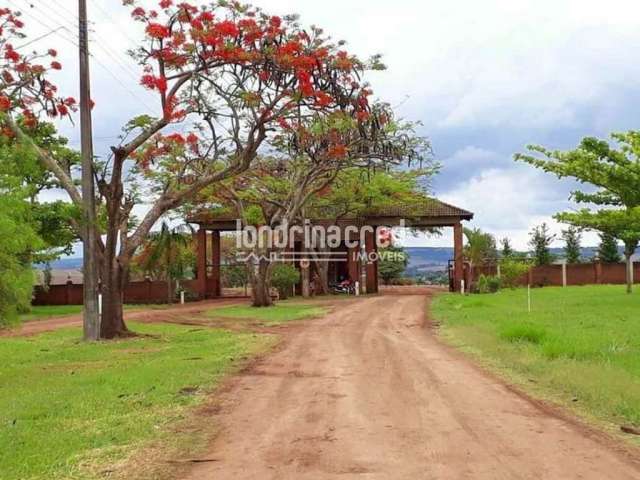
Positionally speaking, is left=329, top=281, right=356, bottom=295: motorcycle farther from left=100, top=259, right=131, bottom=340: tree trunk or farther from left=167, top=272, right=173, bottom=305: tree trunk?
left=100, top=259, right=131, bottom=340: tree trunk

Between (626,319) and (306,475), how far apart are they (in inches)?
653

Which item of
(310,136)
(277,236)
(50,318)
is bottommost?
(50,318)

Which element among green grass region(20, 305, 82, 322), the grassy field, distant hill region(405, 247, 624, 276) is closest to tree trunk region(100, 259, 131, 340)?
the grassy field

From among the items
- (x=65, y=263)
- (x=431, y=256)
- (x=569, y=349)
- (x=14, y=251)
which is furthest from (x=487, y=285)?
(x=65, y=263)

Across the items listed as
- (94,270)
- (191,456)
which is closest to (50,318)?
(94,270)

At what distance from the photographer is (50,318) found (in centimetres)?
3064

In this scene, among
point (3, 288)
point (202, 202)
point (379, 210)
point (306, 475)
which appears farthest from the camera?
point (379, 210)

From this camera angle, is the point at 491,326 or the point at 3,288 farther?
the point at 491,326

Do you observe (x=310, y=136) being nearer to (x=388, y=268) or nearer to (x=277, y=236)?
(x=277, y=236)

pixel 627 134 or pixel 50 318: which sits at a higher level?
pixel 627 134

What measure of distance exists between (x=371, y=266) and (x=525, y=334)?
2962 centimetres

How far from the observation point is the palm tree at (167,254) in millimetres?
39188

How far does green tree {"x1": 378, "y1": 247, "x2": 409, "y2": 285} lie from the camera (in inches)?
2163

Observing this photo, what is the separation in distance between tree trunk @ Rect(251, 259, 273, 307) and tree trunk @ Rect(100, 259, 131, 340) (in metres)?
13.1
